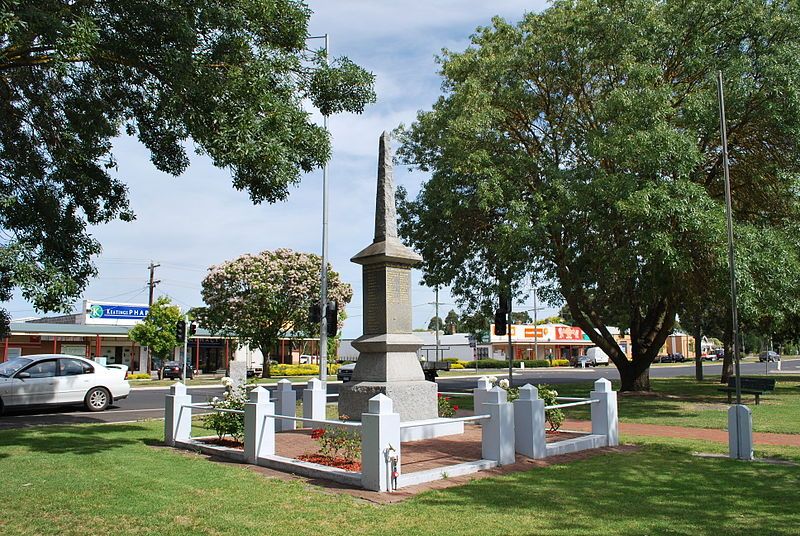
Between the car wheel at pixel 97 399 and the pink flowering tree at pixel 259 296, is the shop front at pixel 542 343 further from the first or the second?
the car wheel at pixel 97 399

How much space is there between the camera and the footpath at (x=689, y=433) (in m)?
13.6

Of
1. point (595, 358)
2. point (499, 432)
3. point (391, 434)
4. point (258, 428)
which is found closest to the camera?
point (391, 434)

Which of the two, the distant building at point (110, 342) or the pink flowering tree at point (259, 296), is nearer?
the pink flowering tree at point (259, 296)

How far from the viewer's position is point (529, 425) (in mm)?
10422

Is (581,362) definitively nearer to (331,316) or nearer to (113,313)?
(113,313)

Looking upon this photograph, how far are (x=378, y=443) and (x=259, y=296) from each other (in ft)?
110

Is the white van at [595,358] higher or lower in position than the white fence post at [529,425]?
lower

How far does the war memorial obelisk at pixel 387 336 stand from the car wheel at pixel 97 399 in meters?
10.4

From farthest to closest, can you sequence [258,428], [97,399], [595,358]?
[595,358]
[97,399]
[258,428]

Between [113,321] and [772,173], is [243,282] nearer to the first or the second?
[113,321]

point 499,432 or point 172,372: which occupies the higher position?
point 499,432

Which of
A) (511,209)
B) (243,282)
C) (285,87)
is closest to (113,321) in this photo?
(243,282)

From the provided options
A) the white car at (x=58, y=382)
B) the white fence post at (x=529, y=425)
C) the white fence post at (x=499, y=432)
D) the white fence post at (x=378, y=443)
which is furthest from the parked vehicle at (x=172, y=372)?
the white fence post at (x=378, y=443)

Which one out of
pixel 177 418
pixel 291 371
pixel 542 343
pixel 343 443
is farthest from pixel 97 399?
pixel 542 343
